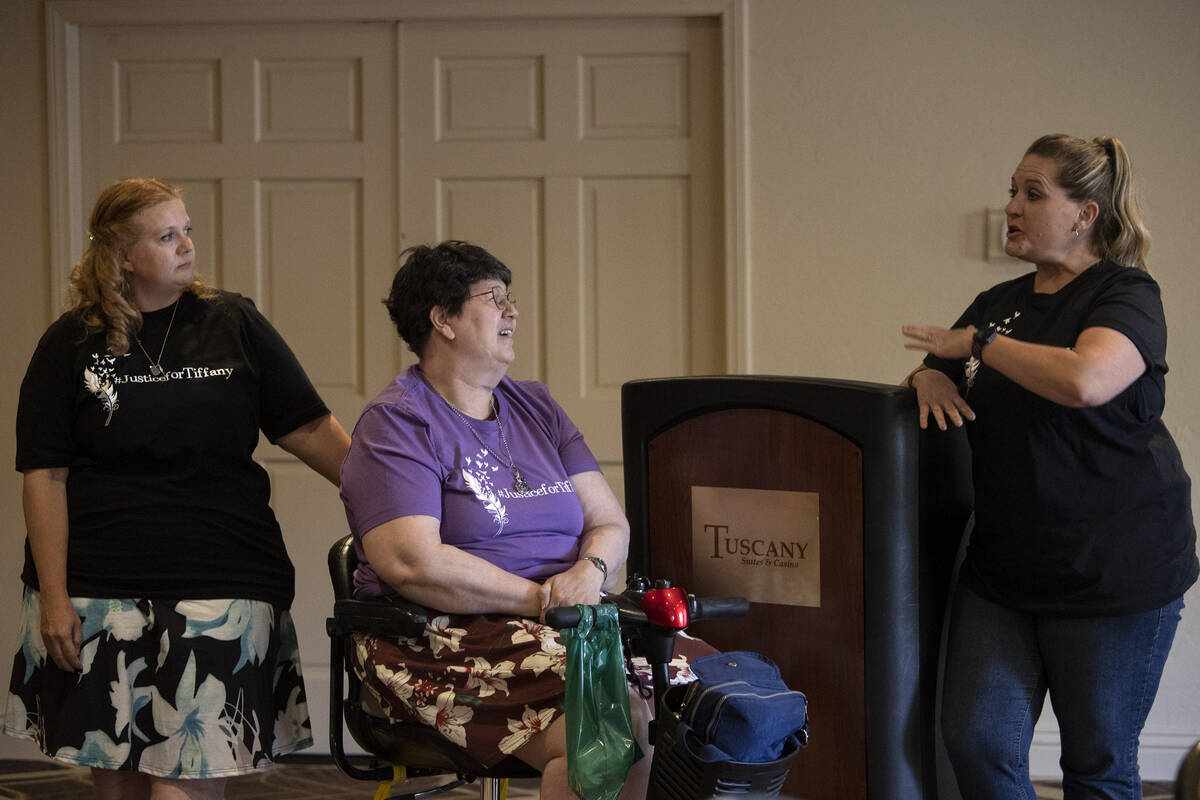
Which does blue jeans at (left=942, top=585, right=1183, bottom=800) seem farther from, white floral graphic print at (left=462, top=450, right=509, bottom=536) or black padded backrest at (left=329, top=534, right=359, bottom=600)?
black padded backrest at (left=329, top=534, right=359, bottom=600)

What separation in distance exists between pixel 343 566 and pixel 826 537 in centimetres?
85

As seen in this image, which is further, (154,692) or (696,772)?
(154,692)

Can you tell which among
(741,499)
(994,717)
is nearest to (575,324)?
(741,499)

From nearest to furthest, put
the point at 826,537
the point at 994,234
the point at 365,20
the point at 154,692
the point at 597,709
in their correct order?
the point at 597,709
the point at 826,537
the point at 154,692
the point at 994,234
the point at 365,20

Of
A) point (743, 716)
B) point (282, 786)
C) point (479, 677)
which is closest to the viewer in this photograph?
point (743, 716)

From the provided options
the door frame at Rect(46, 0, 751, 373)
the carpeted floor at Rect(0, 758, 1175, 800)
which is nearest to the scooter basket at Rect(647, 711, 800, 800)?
the carpeted floor at Rect(0, 758, 1175, 800)

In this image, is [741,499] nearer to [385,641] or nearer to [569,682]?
[569,682]

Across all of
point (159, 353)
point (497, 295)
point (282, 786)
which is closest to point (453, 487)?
point (497, 295)

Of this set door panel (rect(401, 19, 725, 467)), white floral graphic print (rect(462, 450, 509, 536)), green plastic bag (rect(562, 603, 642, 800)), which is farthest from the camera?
door panel (rect(401, 19, 725, 467))

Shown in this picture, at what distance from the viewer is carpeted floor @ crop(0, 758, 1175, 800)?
3.10 m

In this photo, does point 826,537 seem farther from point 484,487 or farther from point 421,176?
point 421,176

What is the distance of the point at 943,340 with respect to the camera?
6.29ft

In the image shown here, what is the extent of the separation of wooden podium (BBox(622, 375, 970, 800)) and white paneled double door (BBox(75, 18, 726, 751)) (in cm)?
143

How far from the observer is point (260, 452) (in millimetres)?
3555
